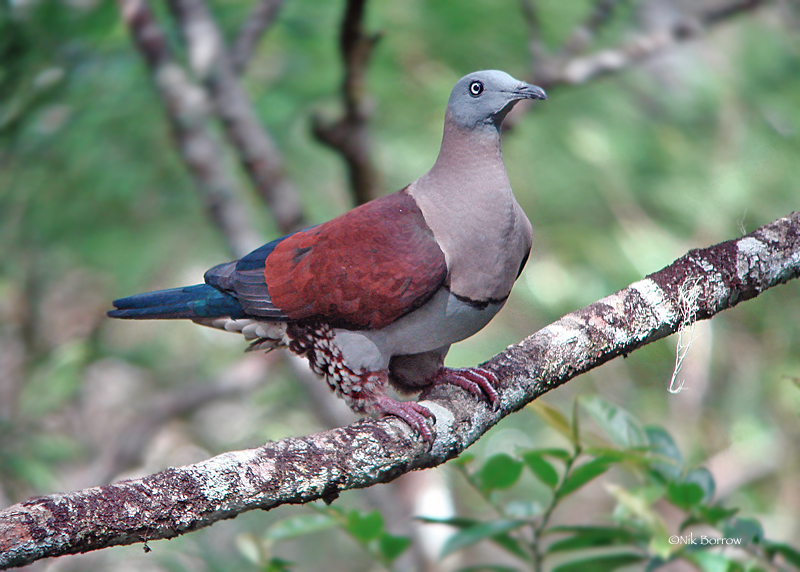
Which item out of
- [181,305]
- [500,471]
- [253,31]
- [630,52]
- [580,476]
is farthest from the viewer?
[630,52]

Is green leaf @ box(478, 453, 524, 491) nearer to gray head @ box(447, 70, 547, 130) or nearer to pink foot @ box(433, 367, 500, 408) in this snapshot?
pink foot @ box(433, 367, 500, 408)

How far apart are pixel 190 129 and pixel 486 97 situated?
286 cm

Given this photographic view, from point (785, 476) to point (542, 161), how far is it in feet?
11.4

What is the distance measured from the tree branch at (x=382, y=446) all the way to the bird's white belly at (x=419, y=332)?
203 mm

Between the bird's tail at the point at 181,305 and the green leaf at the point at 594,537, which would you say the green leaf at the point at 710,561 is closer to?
the green leaf at the point at 594,537

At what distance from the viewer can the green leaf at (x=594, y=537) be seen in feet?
7.43

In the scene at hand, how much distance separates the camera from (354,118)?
4039 millimetres

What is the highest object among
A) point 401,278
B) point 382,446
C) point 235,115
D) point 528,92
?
point 235,115

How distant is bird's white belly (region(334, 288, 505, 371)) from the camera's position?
238 cm

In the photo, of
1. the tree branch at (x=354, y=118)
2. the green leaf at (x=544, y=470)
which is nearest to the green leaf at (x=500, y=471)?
the green leaf at (x=544, y=470)

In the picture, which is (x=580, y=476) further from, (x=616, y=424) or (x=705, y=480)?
(x=705, y=480)

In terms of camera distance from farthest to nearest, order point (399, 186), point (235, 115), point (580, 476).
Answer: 1. point (399, 186)
2. point (235, 115)
3. point (580, 476)

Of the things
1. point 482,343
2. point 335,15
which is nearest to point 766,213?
point 482,343

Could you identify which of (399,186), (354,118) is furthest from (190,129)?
(399,186)
